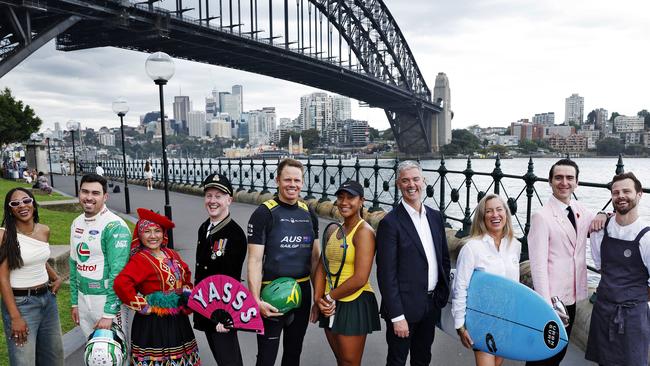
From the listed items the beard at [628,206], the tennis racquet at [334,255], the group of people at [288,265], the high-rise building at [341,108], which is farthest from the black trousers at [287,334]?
the high-rise building at [341,108]

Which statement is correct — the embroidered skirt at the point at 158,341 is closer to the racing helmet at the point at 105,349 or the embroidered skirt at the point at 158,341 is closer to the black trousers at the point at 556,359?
the racing helmet at the point at 105,349

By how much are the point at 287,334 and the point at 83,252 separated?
141cm

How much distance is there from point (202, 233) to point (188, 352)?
0.77 metres

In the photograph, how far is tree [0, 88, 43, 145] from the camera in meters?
30.5

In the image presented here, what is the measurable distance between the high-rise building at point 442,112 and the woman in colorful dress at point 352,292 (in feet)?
208

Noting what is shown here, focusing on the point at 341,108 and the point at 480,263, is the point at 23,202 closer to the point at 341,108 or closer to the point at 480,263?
the point at 480,263

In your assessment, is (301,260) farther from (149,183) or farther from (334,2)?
(334,2)

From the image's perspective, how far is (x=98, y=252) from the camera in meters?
2.81

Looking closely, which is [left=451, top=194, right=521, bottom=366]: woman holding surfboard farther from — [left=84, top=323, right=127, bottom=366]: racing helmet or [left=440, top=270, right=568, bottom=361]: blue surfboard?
[left=84, top=323, right=127, bottom=366]: racing helmet

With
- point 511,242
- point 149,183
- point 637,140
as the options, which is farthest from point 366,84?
point 511,242

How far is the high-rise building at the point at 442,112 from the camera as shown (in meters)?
68.7

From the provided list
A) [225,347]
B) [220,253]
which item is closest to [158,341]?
[225,347]

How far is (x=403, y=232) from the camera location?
2789mm

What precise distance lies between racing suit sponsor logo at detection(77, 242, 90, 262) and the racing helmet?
45 cm
